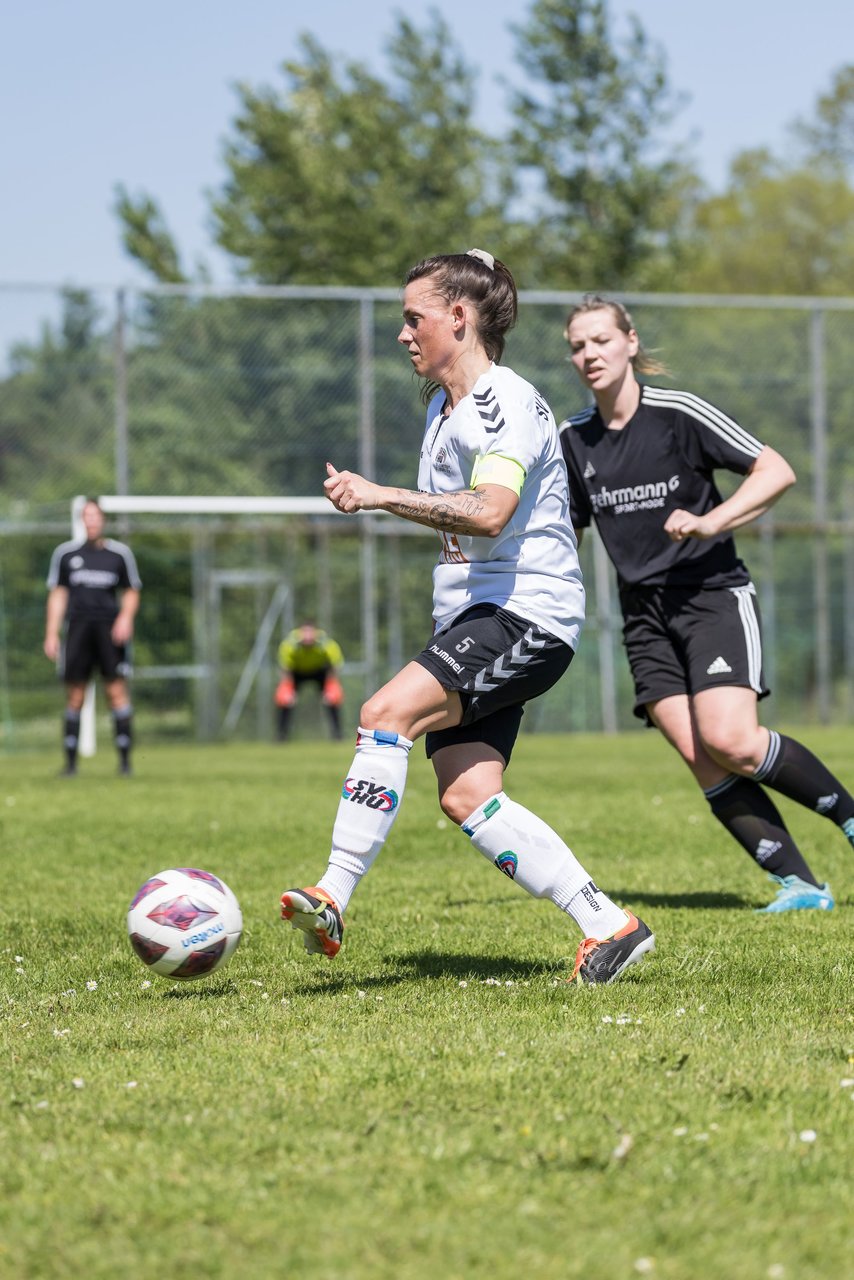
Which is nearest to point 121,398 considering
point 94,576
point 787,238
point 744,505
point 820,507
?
point 94,576

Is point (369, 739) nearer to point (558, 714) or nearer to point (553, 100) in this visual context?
point (558, 714)

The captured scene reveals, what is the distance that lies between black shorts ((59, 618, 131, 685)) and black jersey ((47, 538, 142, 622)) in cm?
9

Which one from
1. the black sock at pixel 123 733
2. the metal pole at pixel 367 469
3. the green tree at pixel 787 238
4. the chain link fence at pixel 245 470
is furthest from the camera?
the green tree at pixel 787 238

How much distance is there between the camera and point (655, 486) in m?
6.33

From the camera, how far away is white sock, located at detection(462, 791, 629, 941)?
4.78 meters

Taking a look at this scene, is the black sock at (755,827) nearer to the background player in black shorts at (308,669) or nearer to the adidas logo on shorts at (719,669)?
the adidas logo on shorts at (719,669)

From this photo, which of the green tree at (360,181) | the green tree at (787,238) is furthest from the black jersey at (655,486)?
the green tree at (787,238)

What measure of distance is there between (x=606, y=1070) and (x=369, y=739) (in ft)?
4.34

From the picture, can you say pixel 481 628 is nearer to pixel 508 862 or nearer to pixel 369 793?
pixel 369 793

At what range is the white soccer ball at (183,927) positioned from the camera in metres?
4.64

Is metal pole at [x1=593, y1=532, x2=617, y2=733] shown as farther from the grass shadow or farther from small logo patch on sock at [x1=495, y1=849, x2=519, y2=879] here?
small logo patch on sock at [x1=495, y1=849, x2=519, y2=879]

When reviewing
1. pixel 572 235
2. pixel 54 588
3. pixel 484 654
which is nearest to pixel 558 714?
pixel 54 588

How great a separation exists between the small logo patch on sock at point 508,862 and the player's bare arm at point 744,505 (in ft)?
4.23

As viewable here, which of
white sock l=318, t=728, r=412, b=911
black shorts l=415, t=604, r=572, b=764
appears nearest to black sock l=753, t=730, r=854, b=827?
black shorts l=415, t=604, r=572, b=764
